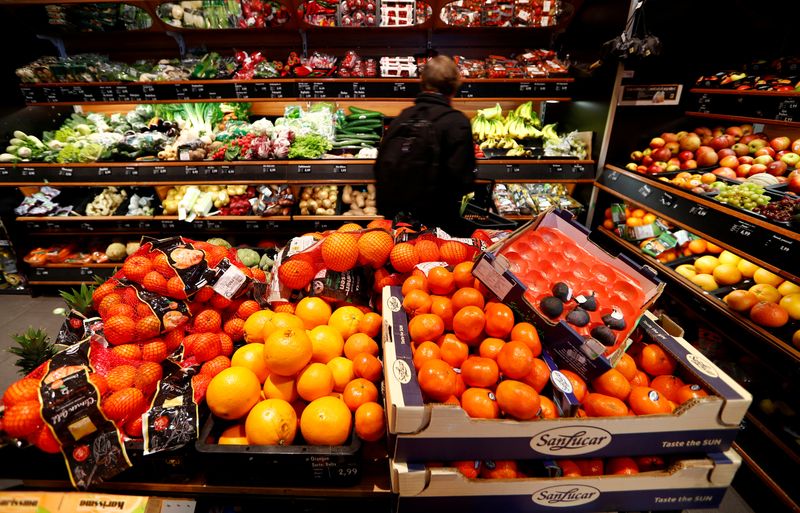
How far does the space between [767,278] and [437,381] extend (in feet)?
8.45

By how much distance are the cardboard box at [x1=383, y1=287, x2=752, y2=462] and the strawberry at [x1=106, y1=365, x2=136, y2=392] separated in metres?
0.88

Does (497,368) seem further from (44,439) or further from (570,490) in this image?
(44,439)

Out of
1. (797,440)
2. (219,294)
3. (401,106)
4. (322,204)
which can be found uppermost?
(401,106)

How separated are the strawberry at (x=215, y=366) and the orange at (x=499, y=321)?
3.23ft

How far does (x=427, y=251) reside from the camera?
1687 millimetres

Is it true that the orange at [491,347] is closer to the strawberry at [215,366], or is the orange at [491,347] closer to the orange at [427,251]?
the orange at [427,251]

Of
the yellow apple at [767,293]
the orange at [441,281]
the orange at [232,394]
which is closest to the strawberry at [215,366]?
the orange at [232,394]

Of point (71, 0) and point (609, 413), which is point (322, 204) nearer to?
point (71, 0)

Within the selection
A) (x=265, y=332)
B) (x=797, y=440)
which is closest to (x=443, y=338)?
(x=265, y=332)

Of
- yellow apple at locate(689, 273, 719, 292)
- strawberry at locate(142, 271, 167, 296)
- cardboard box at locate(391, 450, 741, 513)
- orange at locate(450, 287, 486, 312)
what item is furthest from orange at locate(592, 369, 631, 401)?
yellow apple at locate(689, 273, 719, 292)

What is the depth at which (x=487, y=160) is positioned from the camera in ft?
11.9

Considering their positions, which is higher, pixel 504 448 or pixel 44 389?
pixel 44 389

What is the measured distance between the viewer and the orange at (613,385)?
126 centimetres

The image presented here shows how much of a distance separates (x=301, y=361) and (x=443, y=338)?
19.9 inches
